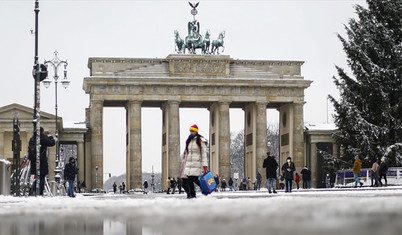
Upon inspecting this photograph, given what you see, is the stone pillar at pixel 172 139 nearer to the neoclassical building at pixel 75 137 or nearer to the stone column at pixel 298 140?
the neoclassical building at pixel 75 137

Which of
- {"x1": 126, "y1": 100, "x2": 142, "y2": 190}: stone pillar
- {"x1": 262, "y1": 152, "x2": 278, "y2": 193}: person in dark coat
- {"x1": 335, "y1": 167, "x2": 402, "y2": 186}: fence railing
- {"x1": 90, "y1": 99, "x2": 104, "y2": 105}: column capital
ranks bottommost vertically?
{"x1": 335, "y1": 167, "x2": 402, "y2": 186}: fence railing

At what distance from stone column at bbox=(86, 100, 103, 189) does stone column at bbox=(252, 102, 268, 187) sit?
54.4 feet

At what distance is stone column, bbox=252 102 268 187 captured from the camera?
89562 millimetres

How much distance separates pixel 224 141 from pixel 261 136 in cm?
404

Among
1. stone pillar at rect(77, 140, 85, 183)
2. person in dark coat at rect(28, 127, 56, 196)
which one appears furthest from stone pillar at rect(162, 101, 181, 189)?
person in dark coat at rect(28, 127, 56, 196)

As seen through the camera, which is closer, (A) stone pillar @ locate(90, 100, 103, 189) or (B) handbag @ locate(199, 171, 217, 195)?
(B) handbag @ locate(199, 171, 217, 195)

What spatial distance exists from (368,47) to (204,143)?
3816 centimetres

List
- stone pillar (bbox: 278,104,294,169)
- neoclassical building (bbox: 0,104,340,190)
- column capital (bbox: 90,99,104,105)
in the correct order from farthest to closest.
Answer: stone pillar (bbox: 278,104,294,169) → column capital (bbox: 90,99,104,105) → neoclassical building (bbox: 0,104,340,190)

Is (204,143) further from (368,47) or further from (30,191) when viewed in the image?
(368,47)

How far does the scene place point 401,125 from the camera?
53312mm

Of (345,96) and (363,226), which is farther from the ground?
(345,96)

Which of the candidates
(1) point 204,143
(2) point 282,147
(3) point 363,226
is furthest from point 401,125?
(3) point 363,226

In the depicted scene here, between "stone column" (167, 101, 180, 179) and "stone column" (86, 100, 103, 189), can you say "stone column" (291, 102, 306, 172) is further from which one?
"stone column" (86, 100, 103, 189)

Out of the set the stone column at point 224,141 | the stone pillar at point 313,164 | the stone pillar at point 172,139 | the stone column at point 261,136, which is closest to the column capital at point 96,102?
the stone pillar at point 172,139
